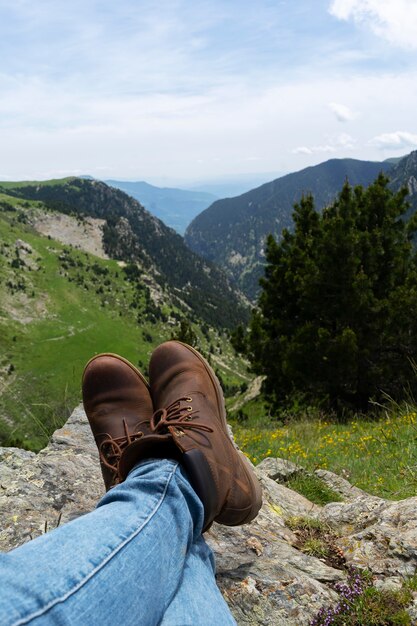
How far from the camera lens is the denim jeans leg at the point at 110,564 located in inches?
51.7

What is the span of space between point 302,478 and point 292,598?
182 centimetres

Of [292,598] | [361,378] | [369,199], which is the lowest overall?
[361,378]

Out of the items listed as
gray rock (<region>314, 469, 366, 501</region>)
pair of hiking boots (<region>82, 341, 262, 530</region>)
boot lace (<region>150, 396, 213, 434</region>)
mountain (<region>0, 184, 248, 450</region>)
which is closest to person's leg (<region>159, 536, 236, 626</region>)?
pair of hiking boots (<region>82, 341, 262, 530</region>)

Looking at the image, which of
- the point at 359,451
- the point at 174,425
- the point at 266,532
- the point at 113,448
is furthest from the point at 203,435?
the point at 359,451

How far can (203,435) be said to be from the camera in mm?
2512

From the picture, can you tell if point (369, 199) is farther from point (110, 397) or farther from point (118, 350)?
point (118, 350)

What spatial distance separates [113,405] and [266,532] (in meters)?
1.32

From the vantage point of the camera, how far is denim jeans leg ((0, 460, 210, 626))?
131 centimetres

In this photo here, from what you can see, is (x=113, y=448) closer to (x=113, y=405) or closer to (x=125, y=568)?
(x=113, y=405)

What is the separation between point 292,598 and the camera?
2.11 meters

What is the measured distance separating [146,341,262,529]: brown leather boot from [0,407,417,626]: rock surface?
0.79 ft

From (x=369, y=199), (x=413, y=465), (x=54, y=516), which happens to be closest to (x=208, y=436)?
(x=54, y=516)

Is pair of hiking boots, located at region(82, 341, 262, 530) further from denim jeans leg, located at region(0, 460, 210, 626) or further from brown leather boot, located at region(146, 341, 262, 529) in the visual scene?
denim jeans leg, located at region(0, 460, 210, 626)

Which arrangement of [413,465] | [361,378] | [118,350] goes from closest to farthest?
[413,465] < [361,378] < [118,350]
